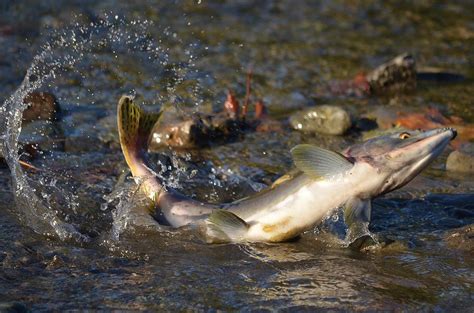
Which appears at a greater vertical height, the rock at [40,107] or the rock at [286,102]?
the rock at [40,107]

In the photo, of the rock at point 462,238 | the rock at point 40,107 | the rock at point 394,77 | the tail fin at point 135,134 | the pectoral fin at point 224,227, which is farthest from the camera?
the rock at point 394,77

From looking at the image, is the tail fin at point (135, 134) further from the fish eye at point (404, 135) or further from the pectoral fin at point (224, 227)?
the fish eye at point (404, 135)

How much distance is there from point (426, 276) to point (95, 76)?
4.43 meters

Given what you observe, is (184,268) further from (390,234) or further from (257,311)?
(390,234)

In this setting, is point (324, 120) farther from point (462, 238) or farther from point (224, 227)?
point (224, 227)

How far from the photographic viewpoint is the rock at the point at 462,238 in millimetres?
5055

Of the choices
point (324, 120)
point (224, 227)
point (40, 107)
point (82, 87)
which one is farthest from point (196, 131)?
point (224, 227)

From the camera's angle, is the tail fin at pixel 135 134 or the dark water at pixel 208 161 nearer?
the dark water at pixel 208 161

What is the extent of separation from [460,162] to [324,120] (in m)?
1.23

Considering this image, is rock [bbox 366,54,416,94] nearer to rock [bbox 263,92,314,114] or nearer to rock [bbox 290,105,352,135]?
rock [bbox 263,92,314,114]

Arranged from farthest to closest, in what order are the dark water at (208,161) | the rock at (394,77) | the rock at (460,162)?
the rock at (394,77) → the rock at (460,162) → the dark water at (208,161)

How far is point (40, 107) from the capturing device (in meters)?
7.34

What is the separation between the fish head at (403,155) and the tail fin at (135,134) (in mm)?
1226

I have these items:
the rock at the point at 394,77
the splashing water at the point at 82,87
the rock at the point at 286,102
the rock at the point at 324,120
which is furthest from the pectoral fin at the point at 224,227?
the rock at the point at 394,77
